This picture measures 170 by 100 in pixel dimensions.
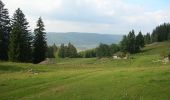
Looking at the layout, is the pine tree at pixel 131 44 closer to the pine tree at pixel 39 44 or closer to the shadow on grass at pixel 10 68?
the pine tree at pixel 39 44

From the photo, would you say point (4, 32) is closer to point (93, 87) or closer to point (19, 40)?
point (19, 40)

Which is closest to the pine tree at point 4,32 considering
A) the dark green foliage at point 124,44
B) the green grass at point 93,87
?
the green grass at point 93,87

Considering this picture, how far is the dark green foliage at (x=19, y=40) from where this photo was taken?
7594cm

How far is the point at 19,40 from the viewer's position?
77688 mm

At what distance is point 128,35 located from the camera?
153625 mm

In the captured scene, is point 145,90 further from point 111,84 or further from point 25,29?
point 25,29

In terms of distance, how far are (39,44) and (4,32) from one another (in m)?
9.78

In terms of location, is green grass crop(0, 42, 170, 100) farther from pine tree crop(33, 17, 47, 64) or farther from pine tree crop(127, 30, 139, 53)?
pine tree crop(127, 30, 139, 53)

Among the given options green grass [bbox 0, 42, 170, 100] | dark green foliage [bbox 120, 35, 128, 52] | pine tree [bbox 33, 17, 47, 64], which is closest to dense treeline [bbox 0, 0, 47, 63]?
pine tree [bbox 33, 17, 47, 64]

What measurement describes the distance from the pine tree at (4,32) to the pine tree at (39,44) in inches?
315

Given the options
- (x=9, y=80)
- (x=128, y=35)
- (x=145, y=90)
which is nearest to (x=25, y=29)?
(x=9, y=80)

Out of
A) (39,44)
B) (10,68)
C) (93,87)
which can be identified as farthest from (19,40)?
(93,87)

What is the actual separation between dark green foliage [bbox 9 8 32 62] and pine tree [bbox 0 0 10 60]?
2.64 metres

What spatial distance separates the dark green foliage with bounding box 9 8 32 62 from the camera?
75.9m
